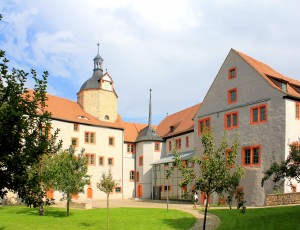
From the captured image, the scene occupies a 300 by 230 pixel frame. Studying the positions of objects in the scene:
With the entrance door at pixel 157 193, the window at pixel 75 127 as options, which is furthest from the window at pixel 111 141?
the entrance door at pixel 157 193

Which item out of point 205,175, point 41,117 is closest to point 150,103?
point 205,175

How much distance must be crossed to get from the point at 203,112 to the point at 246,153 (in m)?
7.72

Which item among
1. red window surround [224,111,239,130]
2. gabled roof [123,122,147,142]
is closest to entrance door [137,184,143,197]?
gabled roof [123,122,147,142]

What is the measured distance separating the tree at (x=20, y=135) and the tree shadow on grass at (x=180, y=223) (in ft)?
43.0

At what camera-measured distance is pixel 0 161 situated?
9375 mm

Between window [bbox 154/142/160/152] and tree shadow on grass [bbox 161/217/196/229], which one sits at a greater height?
window [bbox 154/142/160/152]

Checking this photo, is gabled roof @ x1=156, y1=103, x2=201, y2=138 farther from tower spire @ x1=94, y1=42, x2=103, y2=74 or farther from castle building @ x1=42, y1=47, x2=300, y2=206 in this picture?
tower spire @ x1=94, y1=42, x2=103, y2=74

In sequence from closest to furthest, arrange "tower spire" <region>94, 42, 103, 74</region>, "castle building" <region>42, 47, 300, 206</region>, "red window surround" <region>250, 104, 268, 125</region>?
"castle building" <region>42, 47, 300, 206</region> → "red window surround" <region>250, 104, 268, 125</region> → "tower spire" <region>94, 42, 103, 74</region>

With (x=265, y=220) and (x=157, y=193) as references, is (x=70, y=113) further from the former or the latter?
(x=265, y=220)

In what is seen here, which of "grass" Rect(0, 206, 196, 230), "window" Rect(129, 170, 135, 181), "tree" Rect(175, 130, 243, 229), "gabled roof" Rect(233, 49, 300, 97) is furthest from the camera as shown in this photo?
"window" Rect(129, 170, 135, 181)

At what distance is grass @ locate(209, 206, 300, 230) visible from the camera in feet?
64.7

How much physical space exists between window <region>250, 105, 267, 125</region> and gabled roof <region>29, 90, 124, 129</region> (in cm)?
2419

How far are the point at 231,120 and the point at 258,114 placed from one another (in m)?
3.45

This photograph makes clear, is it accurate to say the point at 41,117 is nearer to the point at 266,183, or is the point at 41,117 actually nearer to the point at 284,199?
the point at 284,199
